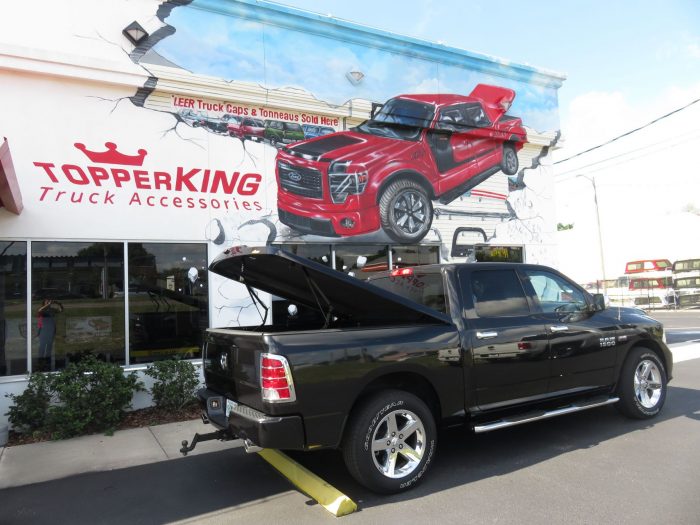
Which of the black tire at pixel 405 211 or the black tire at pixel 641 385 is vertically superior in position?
the black tire at pixel 405 211

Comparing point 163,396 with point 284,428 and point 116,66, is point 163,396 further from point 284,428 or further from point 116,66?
point 116,66

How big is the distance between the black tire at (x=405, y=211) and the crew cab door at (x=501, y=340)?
15.5ft

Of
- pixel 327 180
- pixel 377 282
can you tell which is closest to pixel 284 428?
pixel 377 282

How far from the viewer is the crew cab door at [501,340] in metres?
4.67

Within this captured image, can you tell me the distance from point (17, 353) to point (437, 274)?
18.8 ft

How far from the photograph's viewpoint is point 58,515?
4.10 meters

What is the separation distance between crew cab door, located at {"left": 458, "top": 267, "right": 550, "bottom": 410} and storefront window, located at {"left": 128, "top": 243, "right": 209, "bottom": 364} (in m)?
4.66

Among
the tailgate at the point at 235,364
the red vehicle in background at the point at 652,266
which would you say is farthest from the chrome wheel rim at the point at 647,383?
the red vehicle in background at the point at 652,266

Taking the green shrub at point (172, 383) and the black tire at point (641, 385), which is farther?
the green shrub at point (172, 383)

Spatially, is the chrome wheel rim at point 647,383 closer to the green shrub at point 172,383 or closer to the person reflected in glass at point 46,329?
the green shrub at point 172,383

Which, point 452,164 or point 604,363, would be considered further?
point 452,164

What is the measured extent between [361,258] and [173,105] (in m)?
4.14

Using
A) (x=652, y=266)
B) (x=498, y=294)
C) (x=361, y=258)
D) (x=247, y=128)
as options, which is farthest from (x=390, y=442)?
(x=652, y=266)

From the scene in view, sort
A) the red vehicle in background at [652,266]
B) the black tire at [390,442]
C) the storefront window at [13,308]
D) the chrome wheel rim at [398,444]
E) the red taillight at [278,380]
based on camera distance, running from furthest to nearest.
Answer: the red vehicle in background at [652,266]
the storefront window at [13,308]
the chrome wheel rim at [398,444]
the black tire at [390,442]
the red taillight at [278,380]
